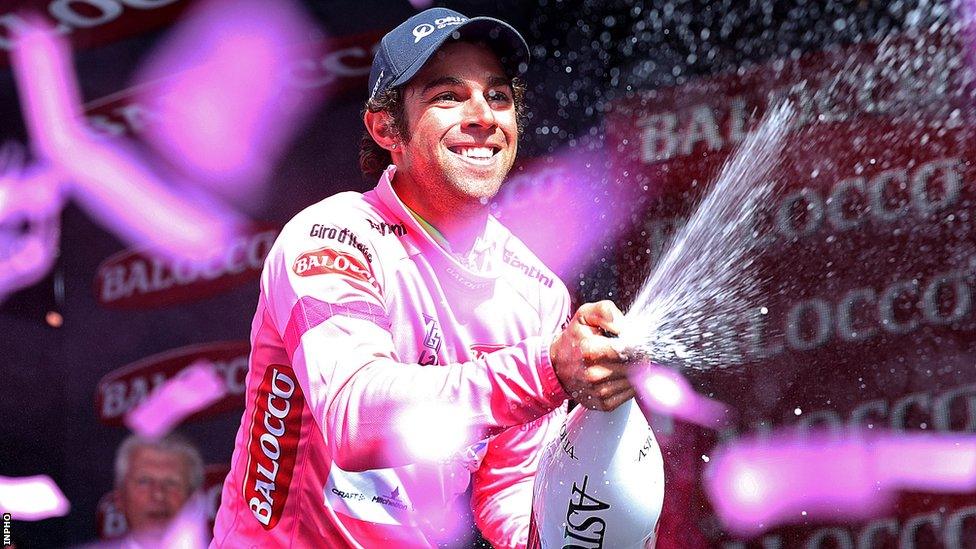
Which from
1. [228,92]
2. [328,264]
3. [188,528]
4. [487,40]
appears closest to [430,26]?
[487,40]

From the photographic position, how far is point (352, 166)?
159 inches

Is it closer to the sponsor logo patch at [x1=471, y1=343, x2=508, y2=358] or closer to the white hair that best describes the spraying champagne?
the sponsor logo patch at [x1=471, y1=343, x2=508, y2=358]

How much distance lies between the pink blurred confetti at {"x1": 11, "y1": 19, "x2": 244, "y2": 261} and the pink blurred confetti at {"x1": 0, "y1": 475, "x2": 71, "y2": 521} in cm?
107

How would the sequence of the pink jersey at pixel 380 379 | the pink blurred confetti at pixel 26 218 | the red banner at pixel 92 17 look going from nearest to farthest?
the pink jersey at pixel 380 379, the red banner at pixel 92 17, the pink blurred confetti at pixel 26 218

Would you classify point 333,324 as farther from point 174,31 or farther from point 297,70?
point 174,31

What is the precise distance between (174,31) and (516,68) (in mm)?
2311

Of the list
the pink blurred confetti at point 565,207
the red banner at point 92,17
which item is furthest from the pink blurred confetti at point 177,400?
the pink blurred confetti at point 565,207

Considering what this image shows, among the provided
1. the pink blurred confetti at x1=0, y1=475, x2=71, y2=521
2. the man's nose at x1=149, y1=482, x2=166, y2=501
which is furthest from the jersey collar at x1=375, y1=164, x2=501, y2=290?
the pink blurred confetti at x1=0, y1=475, x2=71, y2=521

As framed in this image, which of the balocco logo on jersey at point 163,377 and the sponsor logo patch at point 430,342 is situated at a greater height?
the sponsor logo patch at point 430,342

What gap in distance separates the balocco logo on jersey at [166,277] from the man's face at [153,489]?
23.9 inches

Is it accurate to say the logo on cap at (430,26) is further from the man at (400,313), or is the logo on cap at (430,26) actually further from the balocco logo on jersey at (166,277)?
the balocco logo on jersey at (166,277)

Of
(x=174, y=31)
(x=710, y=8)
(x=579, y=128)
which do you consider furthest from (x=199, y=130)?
(x=710, y=8)

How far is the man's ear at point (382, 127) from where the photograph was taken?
2414 millimetres

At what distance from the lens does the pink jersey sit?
174 centimetres
